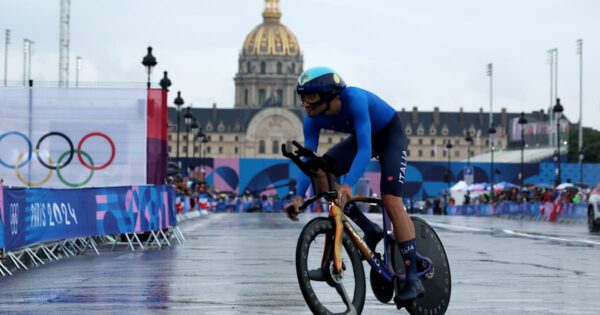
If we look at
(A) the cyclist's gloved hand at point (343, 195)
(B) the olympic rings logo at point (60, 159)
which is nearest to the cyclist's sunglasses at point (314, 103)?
(A) the cyclist's gloved hand at point (343, 195)

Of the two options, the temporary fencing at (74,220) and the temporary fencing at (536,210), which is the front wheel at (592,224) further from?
the temporary fencing at (536,210)

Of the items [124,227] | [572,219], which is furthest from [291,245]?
[572,219]

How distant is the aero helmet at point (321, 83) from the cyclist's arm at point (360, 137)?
154 mm

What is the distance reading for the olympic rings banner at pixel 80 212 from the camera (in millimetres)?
17594

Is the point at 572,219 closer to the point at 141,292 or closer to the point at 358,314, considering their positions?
the point at 141,292

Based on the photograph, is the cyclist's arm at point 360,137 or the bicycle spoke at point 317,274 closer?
the bicycle spoke at point 317,274

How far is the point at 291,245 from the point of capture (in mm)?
24500

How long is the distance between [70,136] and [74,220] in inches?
466

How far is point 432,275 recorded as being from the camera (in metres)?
9.34

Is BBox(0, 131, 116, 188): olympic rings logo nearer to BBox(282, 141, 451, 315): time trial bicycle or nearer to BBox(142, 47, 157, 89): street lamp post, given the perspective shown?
BBox(142, 47, 157, 89): street lamp post

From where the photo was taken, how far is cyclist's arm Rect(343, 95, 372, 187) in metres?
8.59

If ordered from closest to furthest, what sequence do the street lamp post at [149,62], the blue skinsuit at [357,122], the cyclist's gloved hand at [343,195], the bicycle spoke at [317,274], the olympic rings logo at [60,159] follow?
the bicycle spoke at [317,274] < the cyclist's gloved hand at [343,195] < the blue skinsuit at [357,122] < the olympic rings logo at [60,159] < the street lamp post at [149,62]

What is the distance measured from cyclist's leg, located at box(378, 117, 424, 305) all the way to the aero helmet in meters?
0.66

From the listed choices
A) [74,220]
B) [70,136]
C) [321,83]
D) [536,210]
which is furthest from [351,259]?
[536,210]
